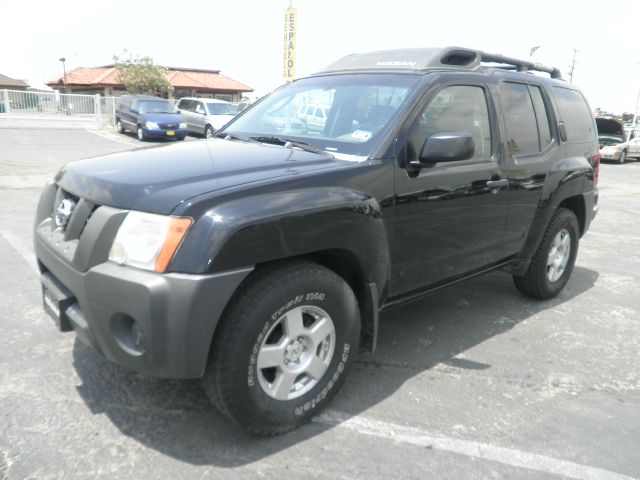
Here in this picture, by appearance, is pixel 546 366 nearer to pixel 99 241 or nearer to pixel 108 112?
pixel 99 241

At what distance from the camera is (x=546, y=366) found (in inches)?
139

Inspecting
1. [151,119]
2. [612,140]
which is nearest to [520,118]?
[151,119]

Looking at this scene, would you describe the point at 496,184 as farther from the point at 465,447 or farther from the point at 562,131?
the point at 465,447

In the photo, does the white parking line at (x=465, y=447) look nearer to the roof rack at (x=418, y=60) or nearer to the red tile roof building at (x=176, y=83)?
the roof rack at (x=418, y=60)

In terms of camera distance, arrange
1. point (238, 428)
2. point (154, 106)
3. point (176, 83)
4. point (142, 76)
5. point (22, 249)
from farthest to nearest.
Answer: point (176, 83) < point (142, 76) < point (154, 106) < point (22, 249) < point (238, 428)

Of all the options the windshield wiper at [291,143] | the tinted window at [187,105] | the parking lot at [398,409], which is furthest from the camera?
the tinted window at [187,105]

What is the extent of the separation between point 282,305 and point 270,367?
A: 34cm

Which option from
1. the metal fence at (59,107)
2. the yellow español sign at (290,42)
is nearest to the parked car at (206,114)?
the metal fence at (59,107)

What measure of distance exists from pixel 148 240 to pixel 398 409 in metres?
1.63

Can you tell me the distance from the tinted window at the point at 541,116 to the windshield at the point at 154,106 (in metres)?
18.8

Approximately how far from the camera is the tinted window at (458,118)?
3.17 meters

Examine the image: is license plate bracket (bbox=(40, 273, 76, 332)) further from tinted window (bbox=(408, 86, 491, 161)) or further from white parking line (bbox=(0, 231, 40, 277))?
white parking line (bbox=(0, 231, 40, 277))

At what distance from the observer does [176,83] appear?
165 ft

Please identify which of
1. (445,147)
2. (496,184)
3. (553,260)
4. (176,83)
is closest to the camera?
(445,147)
